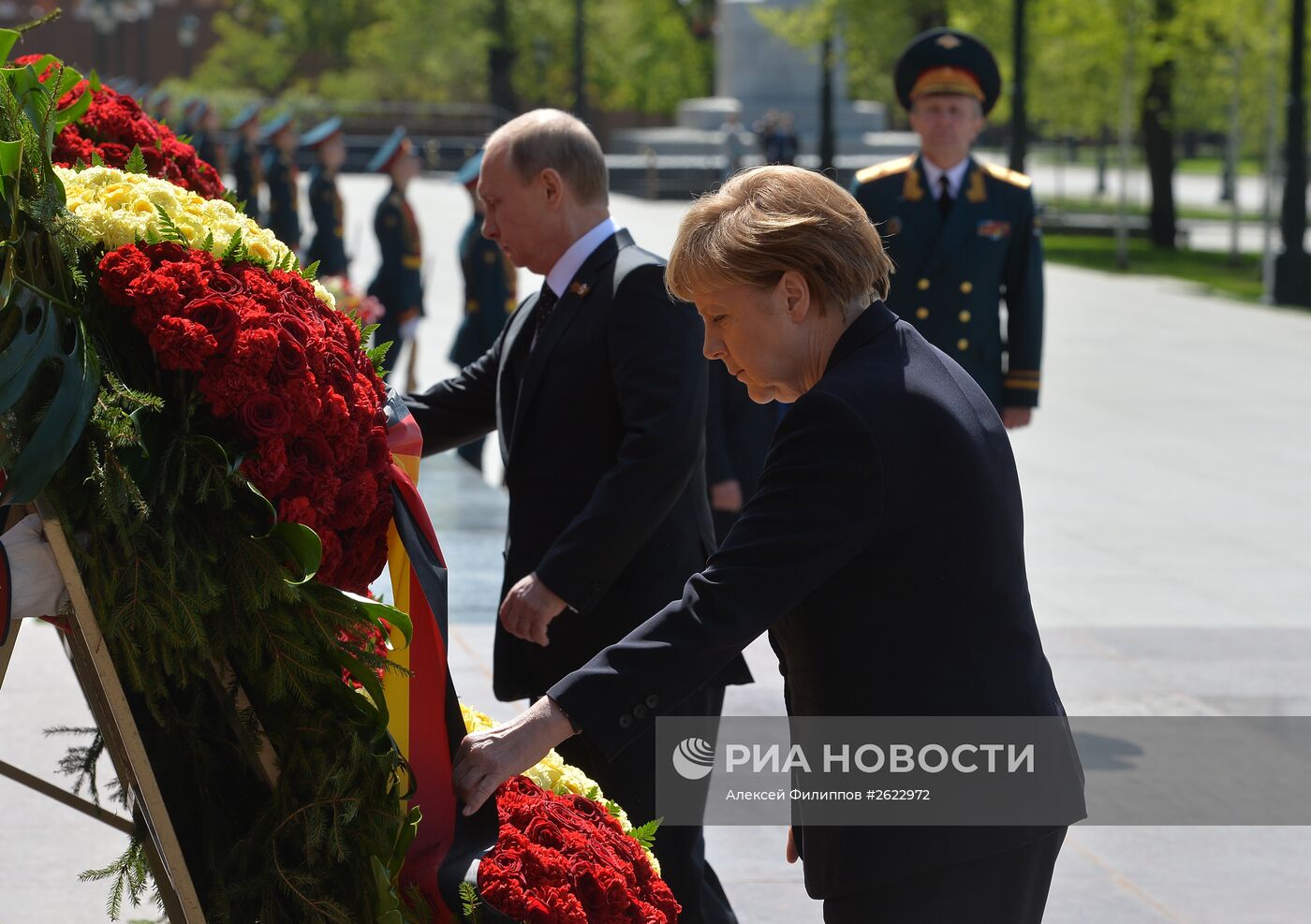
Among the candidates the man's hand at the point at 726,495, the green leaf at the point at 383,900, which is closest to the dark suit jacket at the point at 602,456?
the green leaf at the point at 383,900

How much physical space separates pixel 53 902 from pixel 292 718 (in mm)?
2199

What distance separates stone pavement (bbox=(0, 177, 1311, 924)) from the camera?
177 inches

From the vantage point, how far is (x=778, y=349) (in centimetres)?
248

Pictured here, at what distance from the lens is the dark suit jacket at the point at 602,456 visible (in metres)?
3.66

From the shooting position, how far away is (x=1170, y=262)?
26.0m

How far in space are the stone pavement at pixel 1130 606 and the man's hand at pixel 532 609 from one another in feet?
3.52

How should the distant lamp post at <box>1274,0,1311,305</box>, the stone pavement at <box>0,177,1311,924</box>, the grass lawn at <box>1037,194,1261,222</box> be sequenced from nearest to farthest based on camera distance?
the stone pavement at <box>0,177,1311,924</box> → the distant lamp post at <box>1274,0,1311,305</box> → the grass lawn at <box>1037,194,1261,222</box>

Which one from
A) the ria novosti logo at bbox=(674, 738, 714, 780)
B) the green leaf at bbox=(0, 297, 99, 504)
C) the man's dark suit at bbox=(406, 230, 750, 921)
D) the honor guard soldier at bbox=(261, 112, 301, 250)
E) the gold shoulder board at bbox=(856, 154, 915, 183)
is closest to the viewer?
the green leaf at bbox=(0, 297, 99, 504)

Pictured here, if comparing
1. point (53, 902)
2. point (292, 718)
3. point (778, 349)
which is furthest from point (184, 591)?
point (53, 902)

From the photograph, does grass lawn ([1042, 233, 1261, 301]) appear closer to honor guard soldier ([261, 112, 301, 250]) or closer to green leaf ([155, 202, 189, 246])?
honor guard soldier ([261, 112, 301, 250])

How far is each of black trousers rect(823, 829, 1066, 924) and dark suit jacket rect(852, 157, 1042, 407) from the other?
12.6 feet

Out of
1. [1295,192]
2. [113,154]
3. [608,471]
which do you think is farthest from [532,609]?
[1295,192]

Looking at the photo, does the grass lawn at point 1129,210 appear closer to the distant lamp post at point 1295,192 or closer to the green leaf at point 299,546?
the distant lamp post at point 1295,192

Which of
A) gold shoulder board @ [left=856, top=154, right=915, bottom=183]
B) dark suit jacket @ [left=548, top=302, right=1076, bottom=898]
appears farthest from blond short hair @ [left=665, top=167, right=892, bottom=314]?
gold shoulder board @ [left=856, top=154, right=915, bottom=183]
